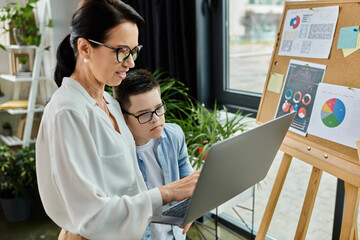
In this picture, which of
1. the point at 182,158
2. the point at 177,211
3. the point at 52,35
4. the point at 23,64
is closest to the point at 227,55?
the point at 182,158

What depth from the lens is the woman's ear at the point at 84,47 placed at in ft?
3.30

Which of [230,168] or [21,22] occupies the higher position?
[21,22]

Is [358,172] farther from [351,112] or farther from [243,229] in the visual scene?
[243,229]

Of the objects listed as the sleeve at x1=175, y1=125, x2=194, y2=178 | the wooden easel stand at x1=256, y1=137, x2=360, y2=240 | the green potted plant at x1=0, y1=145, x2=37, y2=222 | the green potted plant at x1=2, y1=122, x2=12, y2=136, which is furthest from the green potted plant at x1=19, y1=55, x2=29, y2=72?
the wooden easel stand at x1=256, y1=137, x2=360, y2=240

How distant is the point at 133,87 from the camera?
135 cm

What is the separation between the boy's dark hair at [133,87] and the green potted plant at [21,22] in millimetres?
1917

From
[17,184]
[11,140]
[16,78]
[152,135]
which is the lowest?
[17,184]

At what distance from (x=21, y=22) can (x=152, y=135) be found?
2176 mm

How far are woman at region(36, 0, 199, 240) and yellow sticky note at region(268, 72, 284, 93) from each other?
0.74 m

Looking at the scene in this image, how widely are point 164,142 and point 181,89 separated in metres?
1.30

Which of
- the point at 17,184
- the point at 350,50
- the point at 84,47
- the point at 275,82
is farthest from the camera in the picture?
the point at 17,184

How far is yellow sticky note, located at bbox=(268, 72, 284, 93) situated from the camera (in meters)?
1.59

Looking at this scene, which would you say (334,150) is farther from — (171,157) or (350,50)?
(171,157)

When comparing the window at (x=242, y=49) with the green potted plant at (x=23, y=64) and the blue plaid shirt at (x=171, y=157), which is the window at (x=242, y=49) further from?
the green potted plant at (x=23, y=64)
